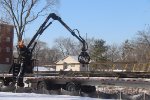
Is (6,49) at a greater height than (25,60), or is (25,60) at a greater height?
(6,49)

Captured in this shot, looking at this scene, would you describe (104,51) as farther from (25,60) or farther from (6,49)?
(25,60)

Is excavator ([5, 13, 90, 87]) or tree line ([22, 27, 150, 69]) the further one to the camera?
tree line ([22, 27, 150, 69])

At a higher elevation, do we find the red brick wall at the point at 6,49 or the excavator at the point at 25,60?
the red brick wall at the point at 6,49

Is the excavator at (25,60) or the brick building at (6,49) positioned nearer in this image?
the excavator at (25,60)

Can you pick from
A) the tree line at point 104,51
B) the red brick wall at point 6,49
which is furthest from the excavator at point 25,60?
the red brick wall at point 6,49

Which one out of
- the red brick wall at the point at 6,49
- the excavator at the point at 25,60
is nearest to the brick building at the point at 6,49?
the red brick wall at the point at 6,49

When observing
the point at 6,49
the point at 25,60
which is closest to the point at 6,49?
the point at 6,49

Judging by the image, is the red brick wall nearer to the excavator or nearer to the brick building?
the brick building

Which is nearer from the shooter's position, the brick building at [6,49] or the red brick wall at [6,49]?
the brick building at [6,49]

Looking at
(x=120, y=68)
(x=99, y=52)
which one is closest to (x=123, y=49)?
(x=99, y=52)

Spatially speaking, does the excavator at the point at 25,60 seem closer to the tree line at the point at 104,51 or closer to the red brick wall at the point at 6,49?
the tree line at the point at 104,51

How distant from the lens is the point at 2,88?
2925 cm

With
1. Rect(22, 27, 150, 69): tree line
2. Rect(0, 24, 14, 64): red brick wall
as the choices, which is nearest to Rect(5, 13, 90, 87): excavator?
Rect(22, 27, 150, 69): tree line

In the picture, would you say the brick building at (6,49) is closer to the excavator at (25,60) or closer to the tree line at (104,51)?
the tree line at (104,51)
